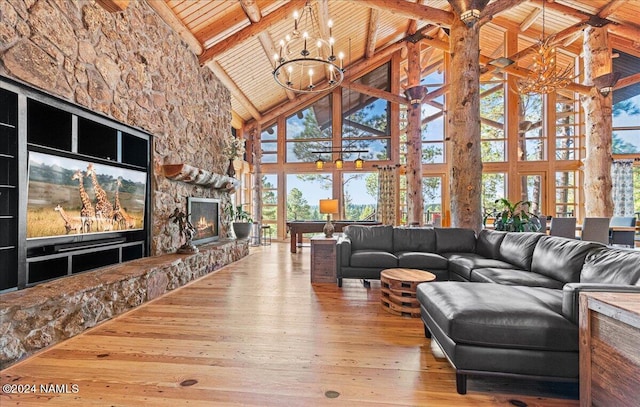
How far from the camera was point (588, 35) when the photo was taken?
20.4 feet

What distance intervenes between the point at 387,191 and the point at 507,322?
23.9 feet

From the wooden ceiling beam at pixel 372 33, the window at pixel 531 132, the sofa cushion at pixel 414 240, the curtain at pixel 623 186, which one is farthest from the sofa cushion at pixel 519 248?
the curtain at pixel 623 186

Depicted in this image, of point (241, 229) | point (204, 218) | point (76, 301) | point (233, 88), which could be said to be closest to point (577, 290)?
point (76, 301)

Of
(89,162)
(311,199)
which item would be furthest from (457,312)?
(311,199)

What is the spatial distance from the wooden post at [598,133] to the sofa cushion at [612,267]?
16.0ft

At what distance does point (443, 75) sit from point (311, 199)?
5792mm

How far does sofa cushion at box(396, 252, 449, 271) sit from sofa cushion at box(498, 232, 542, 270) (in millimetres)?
667

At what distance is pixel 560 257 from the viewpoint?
2.62 meters

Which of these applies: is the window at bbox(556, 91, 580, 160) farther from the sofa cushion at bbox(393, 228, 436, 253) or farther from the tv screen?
the tv screen

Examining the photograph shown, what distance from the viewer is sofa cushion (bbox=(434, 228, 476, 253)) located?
13.3 ft

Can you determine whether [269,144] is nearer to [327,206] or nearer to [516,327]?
[327,206]

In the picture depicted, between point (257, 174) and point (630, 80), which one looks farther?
point (257, 174)

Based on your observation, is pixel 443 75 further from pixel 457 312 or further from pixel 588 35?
pixel 457 312

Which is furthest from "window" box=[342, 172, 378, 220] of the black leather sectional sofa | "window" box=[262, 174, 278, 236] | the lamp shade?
the black leather sectional sofa
